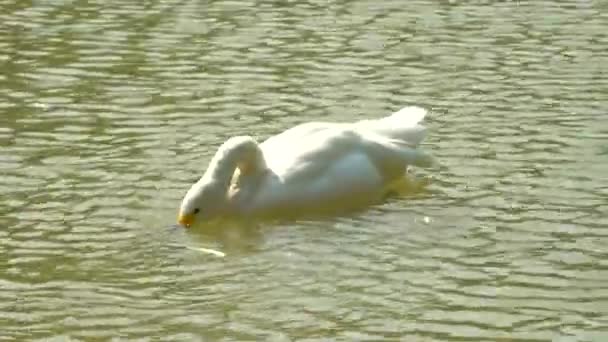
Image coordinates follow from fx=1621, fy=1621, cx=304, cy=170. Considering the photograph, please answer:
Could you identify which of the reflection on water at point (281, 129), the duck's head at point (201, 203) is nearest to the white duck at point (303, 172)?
the duck's head at point (201, 203)

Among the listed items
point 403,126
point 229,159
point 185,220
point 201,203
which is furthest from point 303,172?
point 403,126

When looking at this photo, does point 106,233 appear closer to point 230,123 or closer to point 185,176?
point 185,176

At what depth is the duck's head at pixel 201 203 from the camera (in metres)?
9.34

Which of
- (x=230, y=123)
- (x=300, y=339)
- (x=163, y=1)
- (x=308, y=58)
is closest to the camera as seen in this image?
(x=300, y=339)

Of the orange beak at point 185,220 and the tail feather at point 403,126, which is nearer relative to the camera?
the orange beak at point 185,220

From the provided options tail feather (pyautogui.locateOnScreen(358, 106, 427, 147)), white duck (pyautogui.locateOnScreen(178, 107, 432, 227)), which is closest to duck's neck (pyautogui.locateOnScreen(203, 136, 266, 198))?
white duck (pyautogui.locateOnScreen(178, 107, 432, 227))

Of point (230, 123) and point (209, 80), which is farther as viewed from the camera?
point (209, 80)

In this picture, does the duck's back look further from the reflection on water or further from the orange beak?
the orange beak

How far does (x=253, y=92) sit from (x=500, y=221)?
11.0ft

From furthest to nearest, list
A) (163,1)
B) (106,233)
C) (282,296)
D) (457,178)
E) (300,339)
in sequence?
1. (163,1)
2. (457,178)
3. (106,233)
4. (282,296)
5. (300,339)

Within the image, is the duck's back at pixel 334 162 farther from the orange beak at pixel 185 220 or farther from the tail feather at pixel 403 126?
the orange beak at pixel 185 220

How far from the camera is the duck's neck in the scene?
9586 mm

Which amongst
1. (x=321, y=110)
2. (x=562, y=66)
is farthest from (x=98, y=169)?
(x=562, y=66)

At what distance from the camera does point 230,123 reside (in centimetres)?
1120
